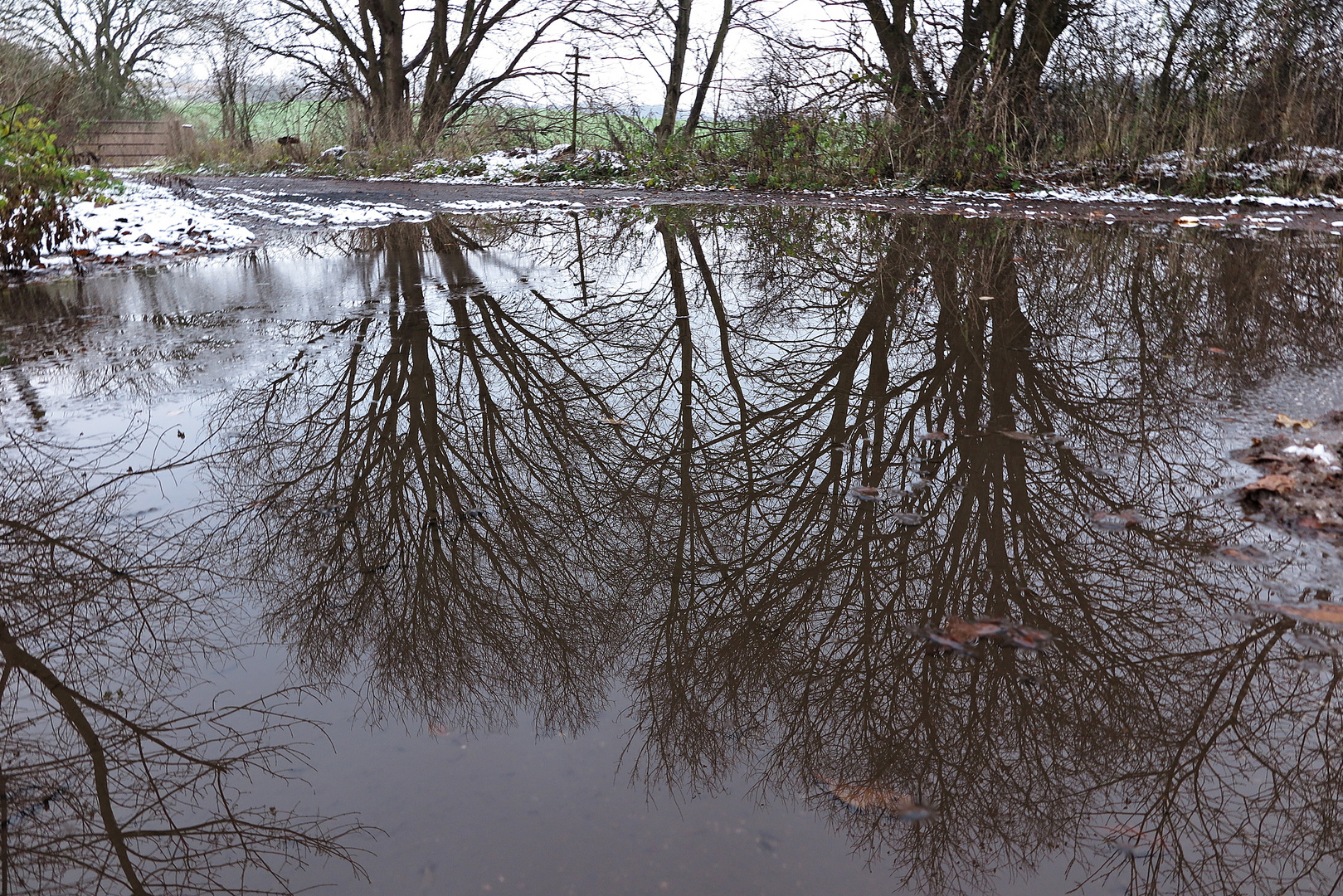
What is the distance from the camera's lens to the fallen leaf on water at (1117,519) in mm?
2918

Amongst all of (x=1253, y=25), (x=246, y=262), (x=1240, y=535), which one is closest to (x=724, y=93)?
(x=1253, y=25)

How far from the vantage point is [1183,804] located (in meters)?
1.82

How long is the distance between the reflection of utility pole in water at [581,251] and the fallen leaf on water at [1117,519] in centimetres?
425

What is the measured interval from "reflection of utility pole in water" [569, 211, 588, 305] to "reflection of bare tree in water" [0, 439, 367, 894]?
4038 millimetres

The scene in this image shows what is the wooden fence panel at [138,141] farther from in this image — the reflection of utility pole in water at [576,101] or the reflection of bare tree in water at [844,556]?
the reflection of bare tree in water at [844,556]

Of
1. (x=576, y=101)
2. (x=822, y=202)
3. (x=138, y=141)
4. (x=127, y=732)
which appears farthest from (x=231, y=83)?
(x=127, y=732)

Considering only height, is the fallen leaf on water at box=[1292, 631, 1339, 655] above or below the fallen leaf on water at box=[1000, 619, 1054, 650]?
above


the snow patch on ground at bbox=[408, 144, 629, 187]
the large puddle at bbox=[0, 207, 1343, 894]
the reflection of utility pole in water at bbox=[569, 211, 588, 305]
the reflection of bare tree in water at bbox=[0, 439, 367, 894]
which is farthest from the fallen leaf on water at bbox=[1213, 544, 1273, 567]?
the snow patch on ground at bbox=[408, 144, 629, 187]

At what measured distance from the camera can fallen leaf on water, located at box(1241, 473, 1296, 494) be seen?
3023 millimetres

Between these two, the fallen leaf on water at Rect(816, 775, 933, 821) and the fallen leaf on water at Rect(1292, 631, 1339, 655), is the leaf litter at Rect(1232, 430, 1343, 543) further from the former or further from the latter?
the fallen leaf on water at Rect(816, 775, 933, 821)

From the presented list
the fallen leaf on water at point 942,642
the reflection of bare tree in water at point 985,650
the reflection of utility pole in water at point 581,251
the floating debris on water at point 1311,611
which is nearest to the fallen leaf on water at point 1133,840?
the reflection of bare tree in water at point 985,650

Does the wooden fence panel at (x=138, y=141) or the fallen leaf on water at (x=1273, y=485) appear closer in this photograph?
the fallen leaf on water at (x=1273, y=485)

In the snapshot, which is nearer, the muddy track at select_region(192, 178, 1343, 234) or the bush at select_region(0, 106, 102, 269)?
the bush at select_region(0, 106, 102, 269)

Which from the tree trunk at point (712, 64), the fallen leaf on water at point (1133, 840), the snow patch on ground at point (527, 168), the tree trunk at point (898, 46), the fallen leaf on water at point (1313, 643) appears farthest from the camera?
the tree trunk at point (712, 64)
